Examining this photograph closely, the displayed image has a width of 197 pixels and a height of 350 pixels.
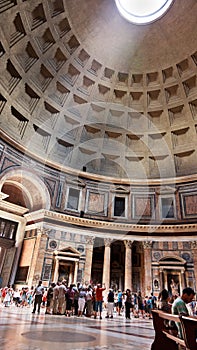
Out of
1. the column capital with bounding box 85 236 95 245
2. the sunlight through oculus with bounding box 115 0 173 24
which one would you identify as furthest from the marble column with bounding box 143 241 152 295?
the sunlight through oculus with bounding box 115 0 173 24

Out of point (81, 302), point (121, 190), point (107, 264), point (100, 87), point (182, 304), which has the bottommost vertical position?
point (81, 302)

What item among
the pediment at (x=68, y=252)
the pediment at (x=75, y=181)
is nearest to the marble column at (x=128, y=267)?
the pediment at (x=68, y=252)

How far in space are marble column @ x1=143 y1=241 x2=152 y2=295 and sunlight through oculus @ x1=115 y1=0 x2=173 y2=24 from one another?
1716 cm

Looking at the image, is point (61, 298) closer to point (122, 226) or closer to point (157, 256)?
point (122, 226)

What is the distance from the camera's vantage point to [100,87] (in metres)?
21.3

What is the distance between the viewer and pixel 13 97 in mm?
17391

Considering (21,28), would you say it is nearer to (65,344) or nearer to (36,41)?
(36,41)

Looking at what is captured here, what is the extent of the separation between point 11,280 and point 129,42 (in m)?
20.2

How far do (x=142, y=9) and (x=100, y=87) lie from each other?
22.0ft

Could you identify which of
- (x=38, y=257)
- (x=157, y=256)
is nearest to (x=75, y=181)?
(x=38, y=257)

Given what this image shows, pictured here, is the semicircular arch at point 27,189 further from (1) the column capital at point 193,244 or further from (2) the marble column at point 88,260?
(1) the column capital at point 193,244

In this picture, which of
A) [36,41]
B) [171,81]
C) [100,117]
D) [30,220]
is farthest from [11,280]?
[171,81]

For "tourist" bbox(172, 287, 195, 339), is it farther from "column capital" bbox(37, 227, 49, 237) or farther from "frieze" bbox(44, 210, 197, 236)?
"frieze" bbox(44, 210, 197, 236)

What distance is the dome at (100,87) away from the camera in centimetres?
1688
